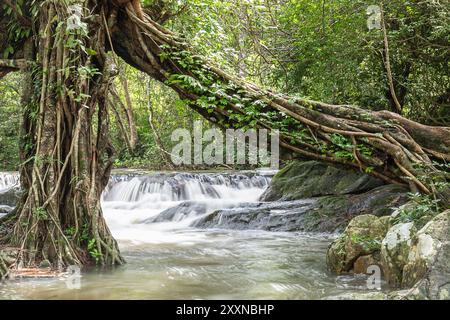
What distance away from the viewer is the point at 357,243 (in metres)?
4.61

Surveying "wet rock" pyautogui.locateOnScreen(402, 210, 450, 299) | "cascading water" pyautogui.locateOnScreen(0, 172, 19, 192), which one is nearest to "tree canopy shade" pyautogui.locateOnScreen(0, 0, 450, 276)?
"wet rock" pyautogui.locateOnScreen(402, 210, 450, 299)

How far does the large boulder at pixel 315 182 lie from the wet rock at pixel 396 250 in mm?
4193

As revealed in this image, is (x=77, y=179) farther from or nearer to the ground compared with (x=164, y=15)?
nearer to the ground

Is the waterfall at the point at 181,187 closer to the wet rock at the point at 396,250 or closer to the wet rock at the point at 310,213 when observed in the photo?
the wet rock at the point at 310,213

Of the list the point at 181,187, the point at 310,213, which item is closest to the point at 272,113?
the point at 310,213

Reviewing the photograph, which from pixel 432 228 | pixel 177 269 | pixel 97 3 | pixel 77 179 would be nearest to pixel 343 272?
pixel 432 228

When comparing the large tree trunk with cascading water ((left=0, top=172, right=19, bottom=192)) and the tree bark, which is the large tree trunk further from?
cascading water ((left=0, top=172, right=19, bottom=192))

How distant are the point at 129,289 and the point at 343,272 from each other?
2.11 meters

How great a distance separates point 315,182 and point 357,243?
4.89 meters

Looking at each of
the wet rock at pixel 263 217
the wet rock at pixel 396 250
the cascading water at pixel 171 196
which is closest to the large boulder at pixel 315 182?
the wet rock at pixel 263 217

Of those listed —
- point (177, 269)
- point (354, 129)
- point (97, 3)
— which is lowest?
point (177, 269)
